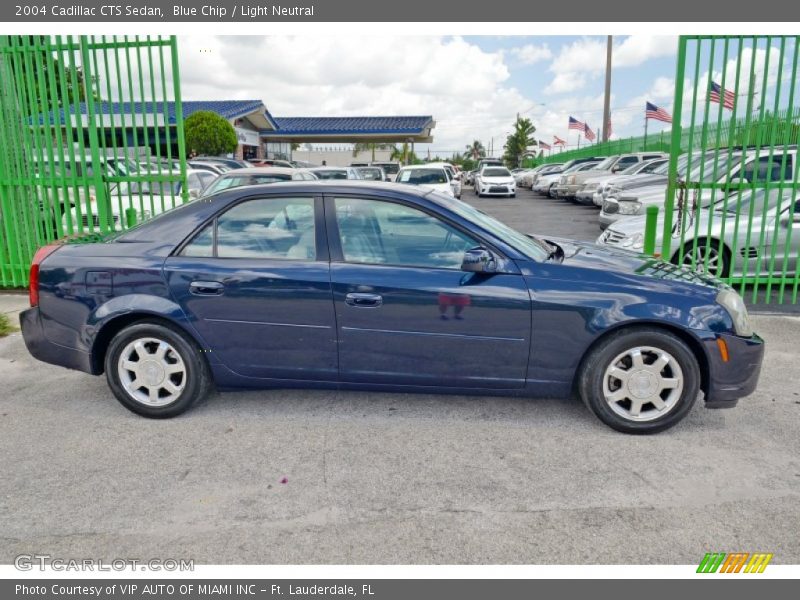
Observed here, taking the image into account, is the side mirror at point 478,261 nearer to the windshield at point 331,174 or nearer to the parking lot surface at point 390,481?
the parking lot surface at point 390,481

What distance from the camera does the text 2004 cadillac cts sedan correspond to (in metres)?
3.71

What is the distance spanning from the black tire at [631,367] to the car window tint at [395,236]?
102cm

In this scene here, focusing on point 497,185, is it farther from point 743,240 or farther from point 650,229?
point 650,229

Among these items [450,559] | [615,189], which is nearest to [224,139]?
[615,189]

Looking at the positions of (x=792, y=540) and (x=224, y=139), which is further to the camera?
(x=224, y=139)

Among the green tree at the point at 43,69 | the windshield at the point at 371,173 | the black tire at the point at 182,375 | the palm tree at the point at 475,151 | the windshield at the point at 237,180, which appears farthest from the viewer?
the palm tree at the point at 475,151

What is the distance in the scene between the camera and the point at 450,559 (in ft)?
8.73

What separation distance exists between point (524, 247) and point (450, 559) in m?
2.07

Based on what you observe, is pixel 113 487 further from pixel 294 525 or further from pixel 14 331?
pixel 14 331

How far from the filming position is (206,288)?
391cm

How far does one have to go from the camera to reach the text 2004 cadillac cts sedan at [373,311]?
3.71 meters

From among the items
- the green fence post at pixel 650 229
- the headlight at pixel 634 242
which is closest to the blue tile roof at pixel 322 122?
the headlight at pixel 634 242

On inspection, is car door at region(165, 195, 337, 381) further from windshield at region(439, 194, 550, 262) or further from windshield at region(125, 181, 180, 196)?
windshield at region(125, 181, 180, 196)

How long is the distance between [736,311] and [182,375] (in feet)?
11.5
